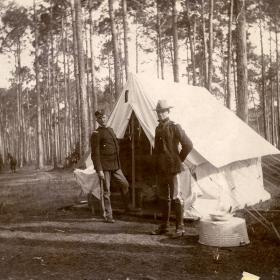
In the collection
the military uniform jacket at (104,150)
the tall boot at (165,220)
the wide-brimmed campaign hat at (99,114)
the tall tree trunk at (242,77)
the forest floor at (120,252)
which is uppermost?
the tall tree trunk at (242,77)

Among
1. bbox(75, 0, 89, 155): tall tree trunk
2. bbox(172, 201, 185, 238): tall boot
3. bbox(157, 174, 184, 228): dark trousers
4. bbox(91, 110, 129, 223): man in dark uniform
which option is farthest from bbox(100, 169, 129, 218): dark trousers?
bbox(75, 0, 89, 155): tall tree trunk

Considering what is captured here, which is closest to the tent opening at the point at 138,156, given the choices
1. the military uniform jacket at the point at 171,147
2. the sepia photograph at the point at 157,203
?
the sepia photograph at the point at 157,203

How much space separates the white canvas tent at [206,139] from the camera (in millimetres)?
7359

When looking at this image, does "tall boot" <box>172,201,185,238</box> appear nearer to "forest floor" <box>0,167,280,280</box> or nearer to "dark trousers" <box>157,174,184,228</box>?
"dark trousers" <box>157,174,184,228</box>

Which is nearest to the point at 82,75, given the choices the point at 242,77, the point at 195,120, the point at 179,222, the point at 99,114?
the point at 242,77

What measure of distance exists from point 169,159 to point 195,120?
2.58 meters

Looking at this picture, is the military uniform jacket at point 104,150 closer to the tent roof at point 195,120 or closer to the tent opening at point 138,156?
the tent roof at point 195,120

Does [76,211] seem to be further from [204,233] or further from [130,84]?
[204,233]

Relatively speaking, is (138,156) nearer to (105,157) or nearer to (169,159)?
(105,157)

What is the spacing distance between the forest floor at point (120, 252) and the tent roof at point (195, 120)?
54.8 inches

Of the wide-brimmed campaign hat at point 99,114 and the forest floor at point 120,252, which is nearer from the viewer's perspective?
the forest floor at point 120,252

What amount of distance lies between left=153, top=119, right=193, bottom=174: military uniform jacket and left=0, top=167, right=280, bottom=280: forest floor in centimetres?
99

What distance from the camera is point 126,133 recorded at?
8703 millimetres

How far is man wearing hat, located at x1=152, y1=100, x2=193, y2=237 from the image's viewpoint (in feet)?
20.0
